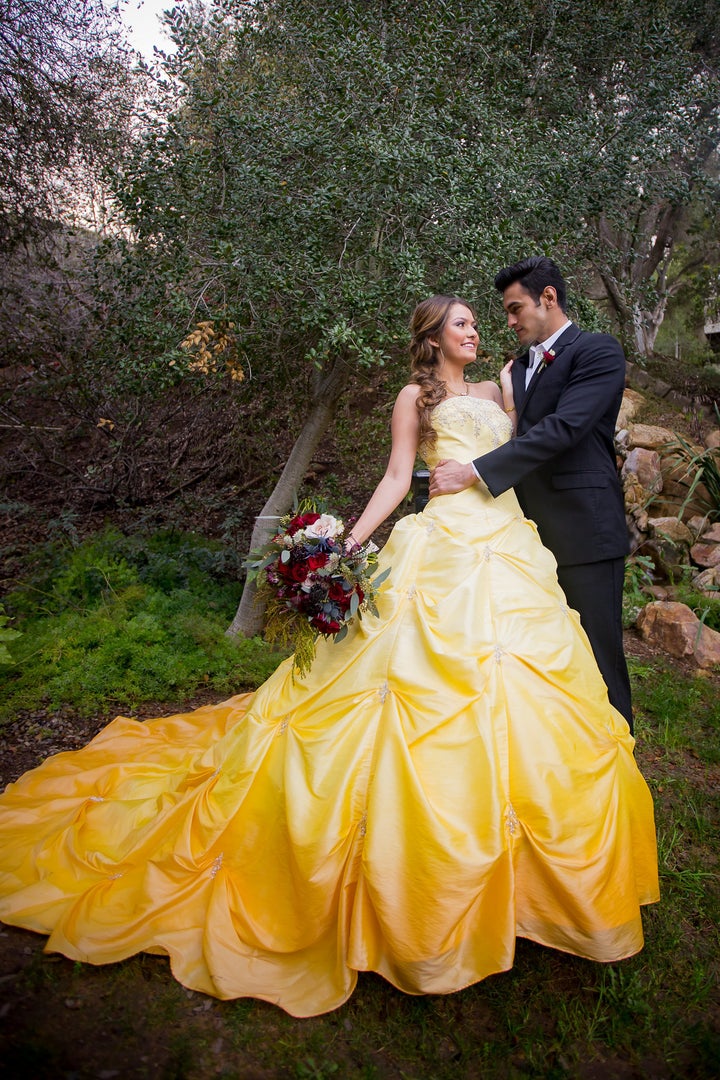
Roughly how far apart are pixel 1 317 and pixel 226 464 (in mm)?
2901

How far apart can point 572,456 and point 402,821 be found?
1703mm

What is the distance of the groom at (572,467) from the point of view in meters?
2.87

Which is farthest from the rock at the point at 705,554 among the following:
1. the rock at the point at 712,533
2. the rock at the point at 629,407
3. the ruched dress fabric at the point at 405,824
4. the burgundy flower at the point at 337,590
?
the burgundy flower at the point at 337,590

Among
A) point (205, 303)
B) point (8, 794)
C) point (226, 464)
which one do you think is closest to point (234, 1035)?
point (8, 794)

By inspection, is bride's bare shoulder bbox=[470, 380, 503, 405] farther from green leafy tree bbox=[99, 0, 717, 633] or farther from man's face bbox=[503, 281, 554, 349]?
green leafy tree bbox=[99, 0, 717, 633]

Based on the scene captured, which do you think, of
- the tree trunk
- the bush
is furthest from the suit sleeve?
the bush

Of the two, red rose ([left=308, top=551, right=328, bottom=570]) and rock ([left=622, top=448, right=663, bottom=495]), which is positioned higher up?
rock ([left=622, top=448, right=663, bottom=495])

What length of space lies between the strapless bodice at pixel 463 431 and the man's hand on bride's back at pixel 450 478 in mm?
77

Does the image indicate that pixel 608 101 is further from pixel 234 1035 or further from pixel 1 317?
pixel 234 1035

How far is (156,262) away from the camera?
509cm

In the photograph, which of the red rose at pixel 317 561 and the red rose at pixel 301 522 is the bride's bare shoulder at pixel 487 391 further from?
the red rose at pixel 317 561

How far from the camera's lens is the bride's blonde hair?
10.3ft

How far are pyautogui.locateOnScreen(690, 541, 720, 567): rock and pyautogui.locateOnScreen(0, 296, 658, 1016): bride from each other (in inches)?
155

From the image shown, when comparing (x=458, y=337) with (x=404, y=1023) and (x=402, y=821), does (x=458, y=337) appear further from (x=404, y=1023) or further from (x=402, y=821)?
(x=404, y=1023)
